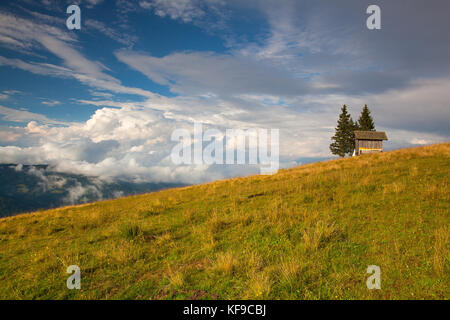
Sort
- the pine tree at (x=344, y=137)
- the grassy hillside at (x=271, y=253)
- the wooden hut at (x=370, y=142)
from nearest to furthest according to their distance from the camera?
the grassy hillside at (x=271, y=253) → the wooden hut at (x=370, y=142) → the pine tree at (x=344, y=137)

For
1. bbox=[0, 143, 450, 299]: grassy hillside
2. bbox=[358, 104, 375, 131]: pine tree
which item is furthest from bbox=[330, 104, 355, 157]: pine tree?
bbox=[0, 143, 450, 299]: grassy hillside

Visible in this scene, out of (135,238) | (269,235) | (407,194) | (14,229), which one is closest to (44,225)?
(14,229)

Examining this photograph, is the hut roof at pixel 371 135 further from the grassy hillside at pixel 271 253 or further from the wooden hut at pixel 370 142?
→ the grassy hillside at pixel 271 253

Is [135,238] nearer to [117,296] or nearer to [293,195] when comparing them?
[117,296]

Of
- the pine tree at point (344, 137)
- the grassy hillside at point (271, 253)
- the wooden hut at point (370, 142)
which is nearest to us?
the grassy hillside at point (271, 253)

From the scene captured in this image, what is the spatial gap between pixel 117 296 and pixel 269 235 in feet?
14.5

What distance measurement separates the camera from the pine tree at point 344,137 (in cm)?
5231

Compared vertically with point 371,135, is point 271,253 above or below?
below

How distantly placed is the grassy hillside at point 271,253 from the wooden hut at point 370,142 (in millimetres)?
34153

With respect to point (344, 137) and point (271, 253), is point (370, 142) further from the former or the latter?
point (271, 253)

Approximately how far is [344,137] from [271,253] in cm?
5523

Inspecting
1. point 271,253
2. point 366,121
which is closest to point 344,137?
point 366,121

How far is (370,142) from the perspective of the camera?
135ft

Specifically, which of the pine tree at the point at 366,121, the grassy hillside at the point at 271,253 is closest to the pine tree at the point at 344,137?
the pine tree at the point at 366,121
